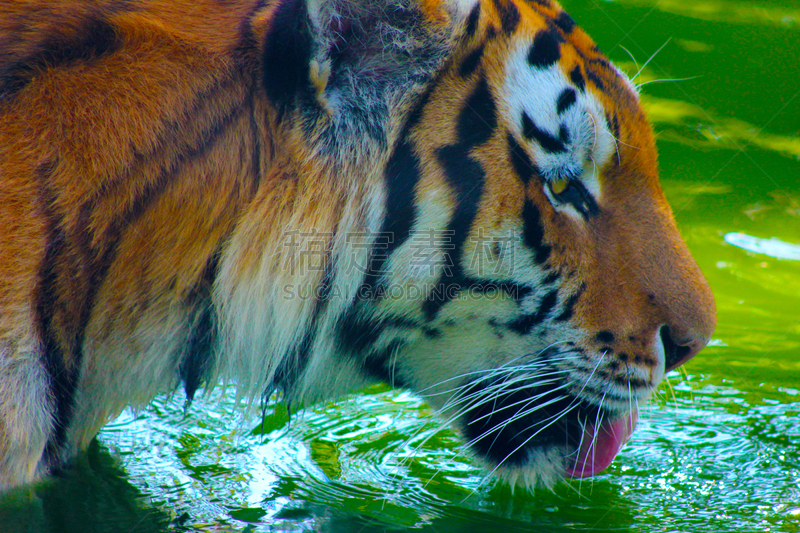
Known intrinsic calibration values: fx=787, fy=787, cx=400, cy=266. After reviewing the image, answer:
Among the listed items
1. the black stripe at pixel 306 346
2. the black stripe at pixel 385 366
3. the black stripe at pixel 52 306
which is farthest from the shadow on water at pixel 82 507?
the black stripe at pixel 385 366

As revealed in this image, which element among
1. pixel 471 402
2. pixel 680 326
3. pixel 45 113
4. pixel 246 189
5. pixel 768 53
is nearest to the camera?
pixel 45 113

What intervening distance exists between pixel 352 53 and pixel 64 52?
0.53m

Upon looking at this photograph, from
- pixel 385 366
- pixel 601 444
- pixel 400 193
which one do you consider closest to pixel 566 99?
pixel 400 193

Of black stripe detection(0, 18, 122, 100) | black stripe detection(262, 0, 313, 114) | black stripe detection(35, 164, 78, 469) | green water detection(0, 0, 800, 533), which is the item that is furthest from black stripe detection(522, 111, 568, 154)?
black stripe detection(35, 164, 78, 469)

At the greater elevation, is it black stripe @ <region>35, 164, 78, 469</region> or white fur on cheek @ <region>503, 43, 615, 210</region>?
white fur on cheek @ <region>503, 43, 615, 210</region>

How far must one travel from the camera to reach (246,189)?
1.52m

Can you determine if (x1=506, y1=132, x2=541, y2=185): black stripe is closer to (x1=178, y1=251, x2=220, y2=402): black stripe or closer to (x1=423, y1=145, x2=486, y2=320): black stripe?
(x1=423, y1=145, x2=486, y2=320): black stripe

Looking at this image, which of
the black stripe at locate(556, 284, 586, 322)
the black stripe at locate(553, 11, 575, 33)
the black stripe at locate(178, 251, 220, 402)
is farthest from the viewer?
the black stripe at locate(553, 11, 575, 33)

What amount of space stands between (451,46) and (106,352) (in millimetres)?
907

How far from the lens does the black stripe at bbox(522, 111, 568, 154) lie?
157 cm

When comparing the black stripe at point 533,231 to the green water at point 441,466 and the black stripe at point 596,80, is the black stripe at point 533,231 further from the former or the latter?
the green water at point 441,466

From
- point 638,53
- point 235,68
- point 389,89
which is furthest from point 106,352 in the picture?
point 638,53

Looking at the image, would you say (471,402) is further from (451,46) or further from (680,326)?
(451,46)

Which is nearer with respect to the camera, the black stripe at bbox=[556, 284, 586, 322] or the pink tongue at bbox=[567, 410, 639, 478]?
the black stripe at bbox=[556, 284, 586, 322]
